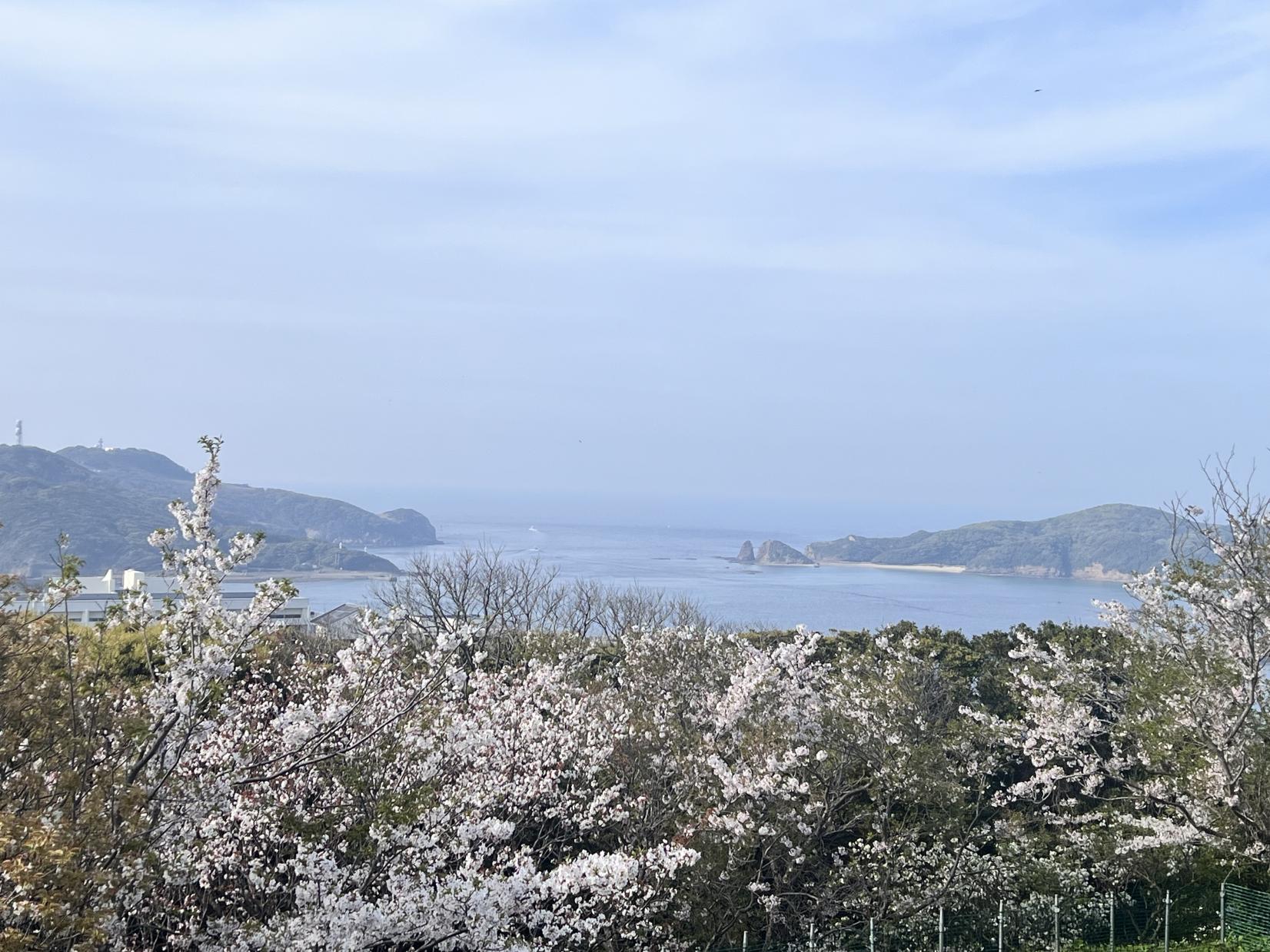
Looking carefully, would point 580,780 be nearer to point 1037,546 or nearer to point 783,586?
point 783,586

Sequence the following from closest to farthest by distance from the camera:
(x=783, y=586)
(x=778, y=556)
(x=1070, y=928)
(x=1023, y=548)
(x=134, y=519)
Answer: (x=1070, y=928)
(x=134, y=519)
(x=783, y=586)
(x=1023, y=548)
(x=778, y=556)

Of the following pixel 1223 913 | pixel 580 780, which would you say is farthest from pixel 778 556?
pixel 580 780

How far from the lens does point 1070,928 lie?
519 inches

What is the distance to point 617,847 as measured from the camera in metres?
11.4

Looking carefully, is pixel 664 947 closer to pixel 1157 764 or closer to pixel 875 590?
pixel 1157 764

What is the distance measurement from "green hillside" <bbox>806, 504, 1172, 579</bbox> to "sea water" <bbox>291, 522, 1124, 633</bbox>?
98.4 inches

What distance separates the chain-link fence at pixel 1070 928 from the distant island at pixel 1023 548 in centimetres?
8241

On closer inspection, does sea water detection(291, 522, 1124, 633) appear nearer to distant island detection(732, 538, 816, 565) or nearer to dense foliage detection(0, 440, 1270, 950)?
distant island detection(732, 538, 816, 565)

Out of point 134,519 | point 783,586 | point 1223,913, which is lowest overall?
point 783,586

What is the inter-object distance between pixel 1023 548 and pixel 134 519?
89.5 m

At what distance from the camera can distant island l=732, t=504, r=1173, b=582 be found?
103188mm

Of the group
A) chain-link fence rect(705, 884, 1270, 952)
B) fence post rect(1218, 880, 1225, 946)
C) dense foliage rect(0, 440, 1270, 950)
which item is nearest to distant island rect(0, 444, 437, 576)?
dense foliage rect(0, 440, 1270, 950)

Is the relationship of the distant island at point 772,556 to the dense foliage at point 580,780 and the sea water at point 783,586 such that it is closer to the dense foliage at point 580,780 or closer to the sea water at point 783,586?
the sea water at point 783,586

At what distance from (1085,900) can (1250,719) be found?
3255mm
